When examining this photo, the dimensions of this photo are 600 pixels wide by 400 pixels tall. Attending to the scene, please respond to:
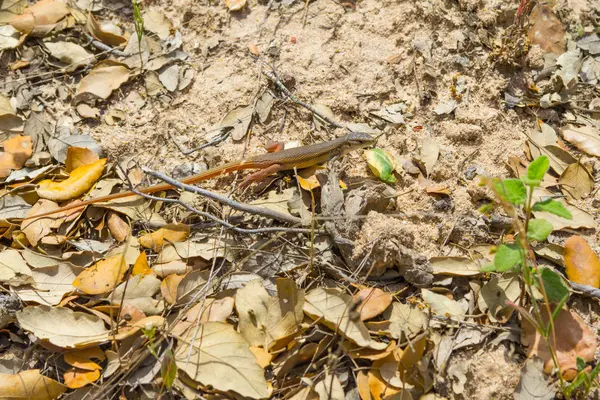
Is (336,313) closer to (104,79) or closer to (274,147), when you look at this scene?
(274,147)

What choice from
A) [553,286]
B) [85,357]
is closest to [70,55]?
[85,357]

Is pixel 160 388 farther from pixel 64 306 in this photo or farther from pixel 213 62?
pixel 213 62

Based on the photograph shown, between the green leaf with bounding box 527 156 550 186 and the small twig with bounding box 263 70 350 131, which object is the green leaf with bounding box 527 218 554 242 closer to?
the green leaf with bounding box 527 156 550 186

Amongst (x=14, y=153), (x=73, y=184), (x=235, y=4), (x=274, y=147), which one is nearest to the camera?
(x=73, y=184)

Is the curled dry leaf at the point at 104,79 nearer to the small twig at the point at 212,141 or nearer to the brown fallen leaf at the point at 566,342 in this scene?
the small twig at the point at 212,141

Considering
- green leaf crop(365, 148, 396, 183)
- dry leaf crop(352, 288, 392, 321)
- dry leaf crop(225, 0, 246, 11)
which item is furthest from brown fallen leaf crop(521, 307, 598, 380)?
dry leaf crop(225, 0, 246, 11)

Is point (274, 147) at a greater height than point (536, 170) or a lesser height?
lesser
